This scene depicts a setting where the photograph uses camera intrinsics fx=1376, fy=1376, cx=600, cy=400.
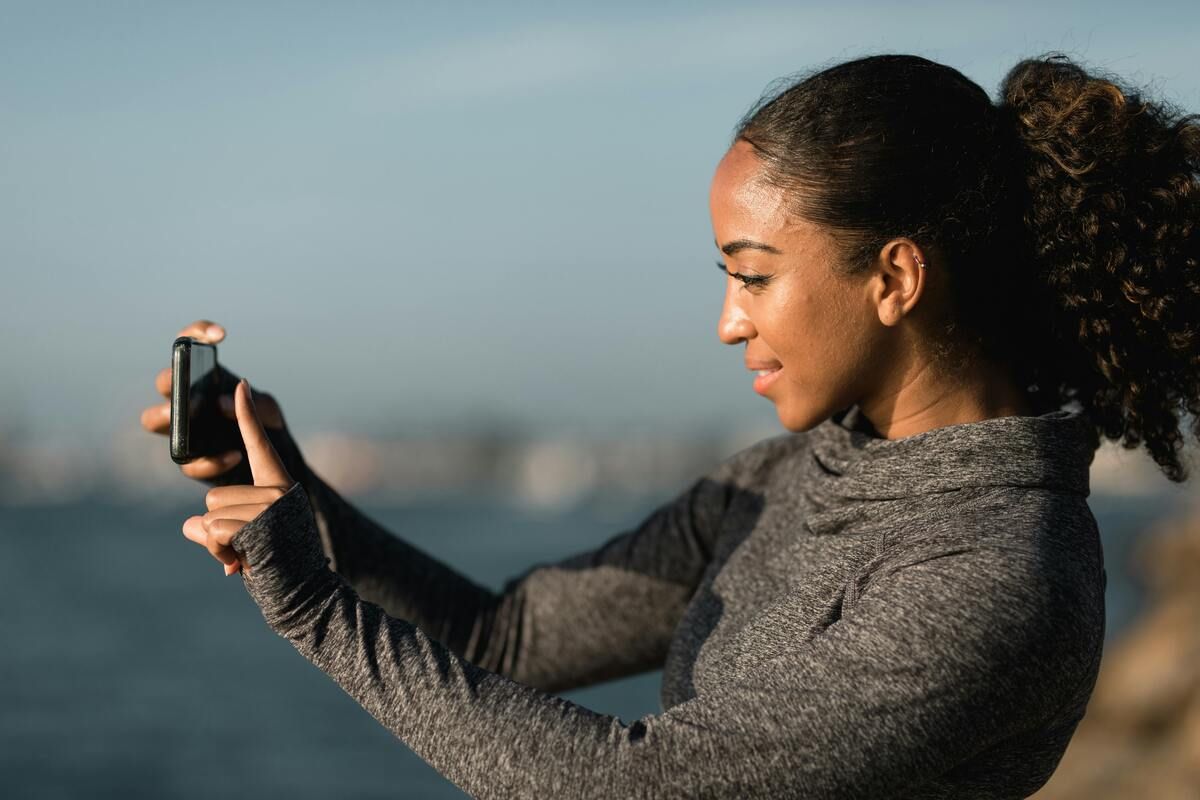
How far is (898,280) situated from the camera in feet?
7.02

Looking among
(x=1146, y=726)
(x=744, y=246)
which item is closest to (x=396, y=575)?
(x=744, y=246)

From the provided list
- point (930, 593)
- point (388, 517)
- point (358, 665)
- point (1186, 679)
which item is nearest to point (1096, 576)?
point (930, 593)

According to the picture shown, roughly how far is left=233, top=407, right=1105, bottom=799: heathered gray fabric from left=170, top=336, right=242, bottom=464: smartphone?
0.87 feet

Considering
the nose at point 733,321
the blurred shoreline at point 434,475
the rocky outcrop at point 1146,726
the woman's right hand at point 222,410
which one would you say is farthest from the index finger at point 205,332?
the blurred shoreline at point 434,475

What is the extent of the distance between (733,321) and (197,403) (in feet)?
2.90

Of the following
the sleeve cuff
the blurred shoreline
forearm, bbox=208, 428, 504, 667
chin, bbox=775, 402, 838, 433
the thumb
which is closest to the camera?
the sleeve cuff

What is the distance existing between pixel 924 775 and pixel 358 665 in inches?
30.2

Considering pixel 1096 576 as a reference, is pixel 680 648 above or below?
below

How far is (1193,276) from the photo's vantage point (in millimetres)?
2236

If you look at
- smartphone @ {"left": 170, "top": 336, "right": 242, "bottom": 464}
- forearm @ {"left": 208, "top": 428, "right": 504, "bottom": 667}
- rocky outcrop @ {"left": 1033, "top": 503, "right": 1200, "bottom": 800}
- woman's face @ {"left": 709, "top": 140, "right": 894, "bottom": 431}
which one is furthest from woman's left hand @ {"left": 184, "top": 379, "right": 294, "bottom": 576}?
rocky outcrop @ {"left": 1033, "top": 503, "right": 1200, "bottom": 800}

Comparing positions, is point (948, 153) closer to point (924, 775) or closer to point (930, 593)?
point (930, 593)

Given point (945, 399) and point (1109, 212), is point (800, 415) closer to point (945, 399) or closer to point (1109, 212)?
point (945, 399)

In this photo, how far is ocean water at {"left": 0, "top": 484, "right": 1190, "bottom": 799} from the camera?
16938 millimetres

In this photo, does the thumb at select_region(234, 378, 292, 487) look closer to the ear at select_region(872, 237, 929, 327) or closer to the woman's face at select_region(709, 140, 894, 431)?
the woman's face at select_region(709, 140, 894, 431)
